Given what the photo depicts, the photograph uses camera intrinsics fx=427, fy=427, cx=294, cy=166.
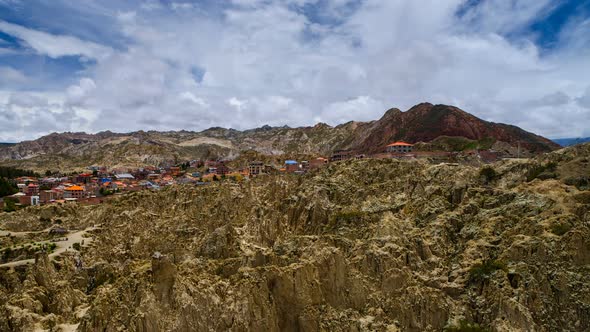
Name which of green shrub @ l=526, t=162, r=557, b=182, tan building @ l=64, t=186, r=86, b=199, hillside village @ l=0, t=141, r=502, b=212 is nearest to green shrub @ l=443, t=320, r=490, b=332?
green shrub @ l=526, t=162, r=557, b=182

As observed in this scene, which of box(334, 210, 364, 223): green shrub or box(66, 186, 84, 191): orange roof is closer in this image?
box(334, 210, 364, 223): green shrub

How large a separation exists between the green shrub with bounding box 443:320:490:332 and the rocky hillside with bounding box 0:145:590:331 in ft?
0.34

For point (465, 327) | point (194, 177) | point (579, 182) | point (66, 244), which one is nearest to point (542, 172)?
point (579, 182)

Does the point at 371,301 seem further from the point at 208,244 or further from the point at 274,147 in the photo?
the point at 274,147

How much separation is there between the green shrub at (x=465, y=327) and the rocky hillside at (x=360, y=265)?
10 cm

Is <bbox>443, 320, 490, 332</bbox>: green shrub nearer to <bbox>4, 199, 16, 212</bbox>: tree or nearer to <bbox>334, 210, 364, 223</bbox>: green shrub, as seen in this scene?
<bbox>334, 210, 364, 223</bbox>: green shrub

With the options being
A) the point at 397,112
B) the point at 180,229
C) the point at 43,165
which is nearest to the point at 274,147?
the point at 397,112

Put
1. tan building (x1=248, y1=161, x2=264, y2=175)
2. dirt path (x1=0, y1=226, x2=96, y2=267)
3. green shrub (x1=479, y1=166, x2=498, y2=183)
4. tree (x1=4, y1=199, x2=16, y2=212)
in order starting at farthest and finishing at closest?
tan building (x1=248, y1=161, x2=264, y2=175)
tree (x1=4, y1=199, x2=16, y2=212)
green shrub (x1=479, y1=166, x2=498, y2=183)
dirt path (x1=0, y1=226, x2=96, y2=267)

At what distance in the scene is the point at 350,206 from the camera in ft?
154

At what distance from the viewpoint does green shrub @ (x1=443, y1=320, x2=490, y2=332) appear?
92.3ft

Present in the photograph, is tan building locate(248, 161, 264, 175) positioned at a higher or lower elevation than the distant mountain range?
lower

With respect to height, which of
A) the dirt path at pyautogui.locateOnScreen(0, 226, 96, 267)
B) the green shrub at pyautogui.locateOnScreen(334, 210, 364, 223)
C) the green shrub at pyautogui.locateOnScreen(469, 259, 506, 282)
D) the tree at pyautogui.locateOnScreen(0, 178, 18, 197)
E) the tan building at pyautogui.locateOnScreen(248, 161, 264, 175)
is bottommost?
the dirt path at pyautogui.locateOnScreen(0, 226, 96, 267)

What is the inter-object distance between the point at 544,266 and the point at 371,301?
12.3 metres

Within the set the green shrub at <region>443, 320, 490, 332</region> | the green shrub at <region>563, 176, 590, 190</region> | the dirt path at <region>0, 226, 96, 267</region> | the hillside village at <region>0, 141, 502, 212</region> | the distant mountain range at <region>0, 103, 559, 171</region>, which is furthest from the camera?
the distant mountain range at <region>0, 103, 559, 171</region>
